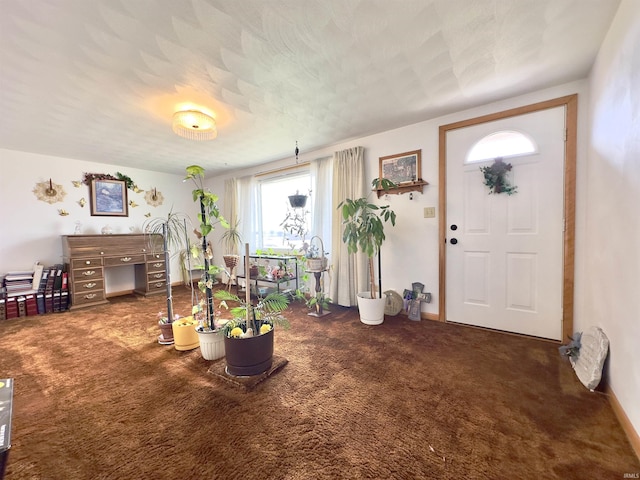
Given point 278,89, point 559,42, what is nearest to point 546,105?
point 559,42

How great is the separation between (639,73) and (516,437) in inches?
74.8

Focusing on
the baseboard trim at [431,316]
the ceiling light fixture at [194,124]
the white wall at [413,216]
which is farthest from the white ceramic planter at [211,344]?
the baseboard trim at [431,316]

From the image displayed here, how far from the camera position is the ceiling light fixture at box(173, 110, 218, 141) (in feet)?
8.22

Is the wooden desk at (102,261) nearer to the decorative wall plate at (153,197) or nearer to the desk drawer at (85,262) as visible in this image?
the desk drawer at (85,262)

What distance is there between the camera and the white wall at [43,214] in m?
3.66

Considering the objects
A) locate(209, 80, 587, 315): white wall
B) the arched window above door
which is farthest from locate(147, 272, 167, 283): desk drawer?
the arched window above door

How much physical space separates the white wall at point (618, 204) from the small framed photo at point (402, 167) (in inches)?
56.0

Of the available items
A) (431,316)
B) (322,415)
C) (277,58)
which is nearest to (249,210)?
(277,58)

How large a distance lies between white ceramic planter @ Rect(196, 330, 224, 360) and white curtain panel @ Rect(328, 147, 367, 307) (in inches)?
71.7

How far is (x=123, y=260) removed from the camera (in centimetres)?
427

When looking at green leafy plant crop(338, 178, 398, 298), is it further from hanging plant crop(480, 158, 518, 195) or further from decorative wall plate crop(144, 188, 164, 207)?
decorative wall plate crop(144, 188, 164, 207)

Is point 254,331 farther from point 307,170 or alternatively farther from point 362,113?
point 307,170

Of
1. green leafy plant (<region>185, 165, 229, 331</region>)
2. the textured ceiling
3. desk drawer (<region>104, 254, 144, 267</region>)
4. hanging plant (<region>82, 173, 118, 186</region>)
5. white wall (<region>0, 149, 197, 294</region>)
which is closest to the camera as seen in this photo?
the textured ceiling

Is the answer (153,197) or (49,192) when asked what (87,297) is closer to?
(49,192)
